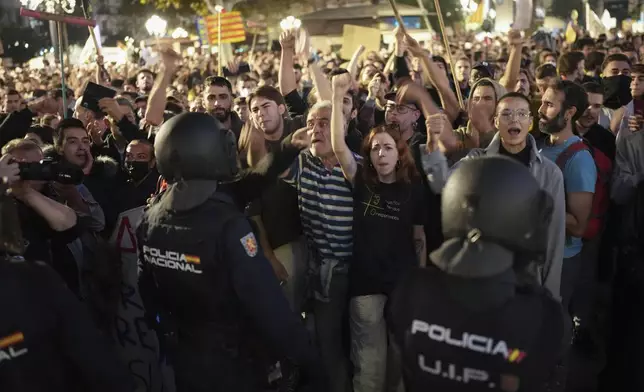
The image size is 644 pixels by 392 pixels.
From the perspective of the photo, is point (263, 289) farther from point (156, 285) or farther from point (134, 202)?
point (134, 202)

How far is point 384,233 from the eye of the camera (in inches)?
160

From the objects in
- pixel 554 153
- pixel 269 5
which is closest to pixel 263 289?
pixel 554 153

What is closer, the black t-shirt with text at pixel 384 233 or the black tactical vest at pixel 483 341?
the black tactical vest at pixel 483 341

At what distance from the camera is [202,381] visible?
113 inches

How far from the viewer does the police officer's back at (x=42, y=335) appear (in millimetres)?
2117

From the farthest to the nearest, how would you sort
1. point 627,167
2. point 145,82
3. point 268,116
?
point 145,82
point 627,167
point 268,116

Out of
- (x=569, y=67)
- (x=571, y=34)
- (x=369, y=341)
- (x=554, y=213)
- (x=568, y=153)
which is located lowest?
(x=369, y=341)

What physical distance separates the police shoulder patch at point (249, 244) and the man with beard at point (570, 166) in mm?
2438

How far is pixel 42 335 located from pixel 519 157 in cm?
299

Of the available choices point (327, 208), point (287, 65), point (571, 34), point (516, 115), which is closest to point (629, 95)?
point (516, 115)

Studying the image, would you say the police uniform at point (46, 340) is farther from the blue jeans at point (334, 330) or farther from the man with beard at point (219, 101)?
the man with beard at point (219, 101)

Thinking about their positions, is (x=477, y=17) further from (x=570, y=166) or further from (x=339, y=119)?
(x=339, y=119)

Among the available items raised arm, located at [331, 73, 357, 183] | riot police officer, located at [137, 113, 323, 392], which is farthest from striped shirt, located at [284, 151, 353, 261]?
riot police officer, located at [137, 113, 323, 392]

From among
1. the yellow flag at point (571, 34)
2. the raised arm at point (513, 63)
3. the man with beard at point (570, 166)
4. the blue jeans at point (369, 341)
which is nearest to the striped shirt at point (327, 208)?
the blue jeans at point (369, 341)
